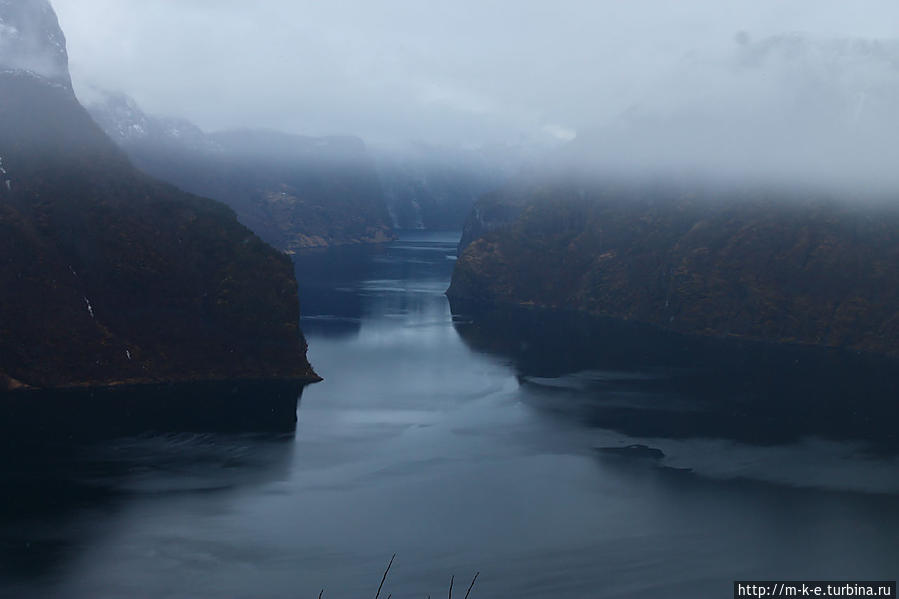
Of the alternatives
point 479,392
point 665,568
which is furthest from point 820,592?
point 479,392

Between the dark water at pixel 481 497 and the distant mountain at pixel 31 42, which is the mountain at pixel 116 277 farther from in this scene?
the dark water at pixel 481 497

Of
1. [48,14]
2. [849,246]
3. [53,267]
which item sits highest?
[48,14]

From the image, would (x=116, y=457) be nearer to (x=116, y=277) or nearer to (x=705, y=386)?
(x=116, y=277)

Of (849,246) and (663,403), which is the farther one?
(849,246)

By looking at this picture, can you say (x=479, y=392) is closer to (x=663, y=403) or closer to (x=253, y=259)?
(x=663, y=403)

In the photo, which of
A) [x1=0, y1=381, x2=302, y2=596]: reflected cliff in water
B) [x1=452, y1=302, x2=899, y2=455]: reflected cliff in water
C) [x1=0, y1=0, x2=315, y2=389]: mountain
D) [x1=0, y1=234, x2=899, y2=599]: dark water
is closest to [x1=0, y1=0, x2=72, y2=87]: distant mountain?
[x1=0, y1=0, x2=315, y2=389]: mountain
